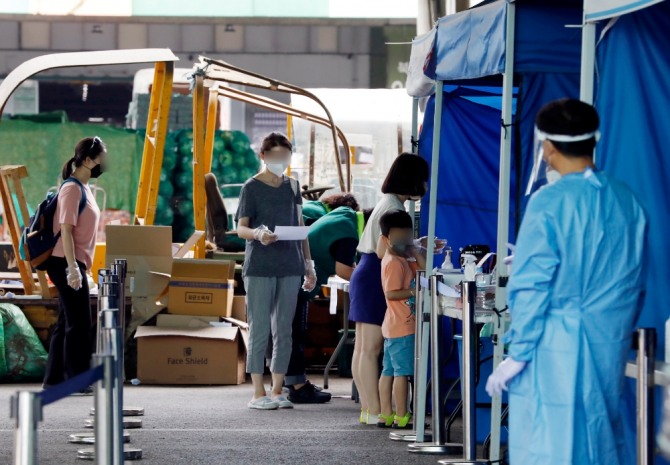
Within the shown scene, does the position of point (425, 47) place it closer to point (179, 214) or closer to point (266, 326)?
point (266, 326)

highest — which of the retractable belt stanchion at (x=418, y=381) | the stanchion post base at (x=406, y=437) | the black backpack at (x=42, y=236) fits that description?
the black backpack at (x=42, y=236)

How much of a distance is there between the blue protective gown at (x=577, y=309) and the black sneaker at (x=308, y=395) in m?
5.70

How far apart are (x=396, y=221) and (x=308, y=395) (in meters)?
2.41

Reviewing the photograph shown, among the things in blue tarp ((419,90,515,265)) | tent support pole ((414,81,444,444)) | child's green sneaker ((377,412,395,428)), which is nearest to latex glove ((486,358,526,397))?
tent support pole ((414,81,444,444))

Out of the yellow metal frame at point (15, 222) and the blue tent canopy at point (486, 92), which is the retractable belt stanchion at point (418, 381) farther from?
the yellow metal frame at point (15, 222)

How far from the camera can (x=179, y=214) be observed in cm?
1922

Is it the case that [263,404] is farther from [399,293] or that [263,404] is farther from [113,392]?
[113,392]

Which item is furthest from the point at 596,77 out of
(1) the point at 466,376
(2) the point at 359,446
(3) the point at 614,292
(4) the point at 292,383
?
(4) the point at 292,383

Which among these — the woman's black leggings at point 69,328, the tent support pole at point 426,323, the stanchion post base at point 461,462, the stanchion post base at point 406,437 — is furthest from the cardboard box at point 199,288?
the stanchion post base at point 461,462

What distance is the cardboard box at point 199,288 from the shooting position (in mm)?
11547

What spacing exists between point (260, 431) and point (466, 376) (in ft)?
7.17

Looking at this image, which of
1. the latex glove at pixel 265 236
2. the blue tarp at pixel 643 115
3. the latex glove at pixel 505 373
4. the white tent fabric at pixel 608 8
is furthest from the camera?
the latex glove at pixel 265 236

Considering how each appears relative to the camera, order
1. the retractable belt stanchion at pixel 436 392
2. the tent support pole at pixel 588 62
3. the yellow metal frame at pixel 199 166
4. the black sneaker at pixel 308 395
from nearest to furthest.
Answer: the tent support pole at pixel 588 62, the retractable belt stanchion at pixel 436 392, the black sneaker at pixel 308 395, the yellow metal frame at pixel 199 166

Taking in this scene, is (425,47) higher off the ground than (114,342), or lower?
higher
